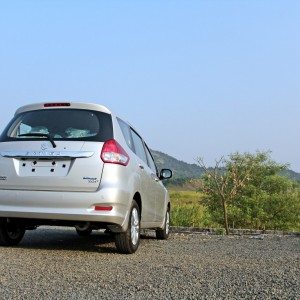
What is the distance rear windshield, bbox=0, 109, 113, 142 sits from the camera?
7262 mm

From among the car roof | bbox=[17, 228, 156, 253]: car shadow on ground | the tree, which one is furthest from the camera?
the tree

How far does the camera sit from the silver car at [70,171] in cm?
693

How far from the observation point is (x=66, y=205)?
692 centimetres

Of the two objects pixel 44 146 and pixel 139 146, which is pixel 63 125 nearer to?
pixel 44 146

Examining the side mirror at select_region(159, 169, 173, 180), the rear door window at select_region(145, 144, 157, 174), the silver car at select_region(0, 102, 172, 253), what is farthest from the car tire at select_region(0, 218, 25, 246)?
the side mirror at select_region(159, 169, 173, 180)

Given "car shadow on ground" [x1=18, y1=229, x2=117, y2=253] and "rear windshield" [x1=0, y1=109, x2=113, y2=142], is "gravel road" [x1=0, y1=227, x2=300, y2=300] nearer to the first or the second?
"car shadow on ground" [x1=18, y1=229, x2=117, y2=253]

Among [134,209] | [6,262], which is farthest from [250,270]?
[6,262]

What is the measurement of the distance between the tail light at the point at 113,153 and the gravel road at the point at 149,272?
1228mm

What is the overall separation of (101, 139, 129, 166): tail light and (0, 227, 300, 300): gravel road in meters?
1.23

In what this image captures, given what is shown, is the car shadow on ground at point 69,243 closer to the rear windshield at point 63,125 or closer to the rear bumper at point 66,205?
the rear bumper at point 66,205

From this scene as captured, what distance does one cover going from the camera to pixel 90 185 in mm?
6934

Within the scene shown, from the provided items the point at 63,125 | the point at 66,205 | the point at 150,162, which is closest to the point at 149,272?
the point at 66,205

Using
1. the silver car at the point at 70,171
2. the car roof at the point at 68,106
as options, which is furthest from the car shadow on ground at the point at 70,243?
the car roof at the point at 68,106

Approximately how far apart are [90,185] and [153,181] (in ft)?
7.49
